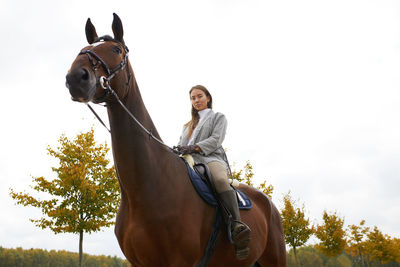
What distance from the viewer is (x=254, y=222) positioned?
5301mm

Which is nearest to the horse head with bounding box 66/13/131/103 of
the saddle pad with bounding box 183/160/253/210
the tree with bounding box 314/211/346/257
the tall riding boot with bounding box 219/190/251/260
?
the saddle pad with bounding box 183/160/253/210

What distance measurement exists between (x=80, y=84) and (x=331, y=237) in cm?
2873

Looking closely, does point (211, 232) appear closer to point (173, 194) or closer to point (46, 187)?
point (173, 194)

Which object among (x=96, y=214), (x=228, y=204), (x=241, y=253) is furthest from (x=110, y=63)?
(x=96, y=214)

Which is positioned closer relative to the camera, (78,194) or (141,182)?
(141,182)

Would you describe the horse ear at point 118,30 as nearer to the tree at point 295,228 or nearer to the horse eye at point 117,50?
the horse eye at point 117,50

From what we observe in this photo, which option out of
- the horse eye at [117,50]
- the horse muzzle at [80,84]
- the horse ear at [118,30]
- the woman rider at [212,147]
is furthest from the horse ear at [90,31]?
the woman rider at [212,147]

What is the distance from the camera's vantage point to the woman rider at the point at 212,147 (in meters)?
4.54

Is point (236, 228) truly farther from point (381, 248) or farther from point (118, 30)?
point (381, 248)

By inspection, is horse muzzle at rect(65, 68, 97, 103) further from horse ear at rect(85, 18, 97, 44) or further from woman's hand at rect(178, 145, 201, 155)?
woman's hand at rect(178, 145, 201, 155)

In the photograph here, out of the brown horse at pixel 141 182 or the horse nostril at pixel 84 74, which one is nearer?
the horse nostril at pixel 84 74

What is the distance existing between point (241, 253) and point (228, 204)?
0.71 meters

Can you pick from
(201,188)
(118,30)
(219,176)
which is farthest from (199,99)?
(118,30)

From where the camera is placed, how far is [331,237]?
1099 inches
